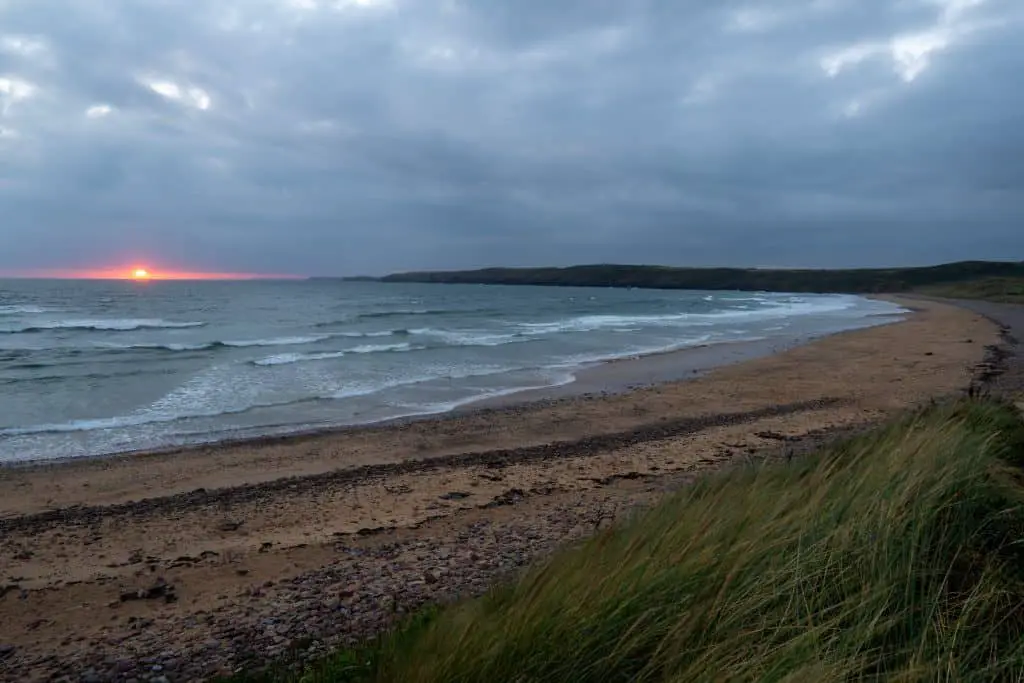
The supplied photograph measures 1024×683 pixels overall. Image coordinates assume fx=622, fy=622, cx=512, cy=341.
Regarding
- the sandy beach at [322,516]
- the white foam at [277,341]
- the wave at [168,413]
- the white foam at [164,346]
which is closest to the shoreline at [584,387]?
the sandy beach at [322,516]

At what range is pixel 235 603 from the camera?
5086 millimetres

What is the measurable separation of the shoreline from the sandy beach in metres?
0.28

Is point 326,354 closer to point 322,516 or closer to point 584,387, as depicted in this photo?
point 584,387

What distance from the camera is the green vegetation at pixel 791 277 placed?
112938 mm

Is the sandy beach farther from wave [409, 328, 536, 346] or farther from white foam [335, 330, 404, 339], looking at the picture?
white foam [335, 330, 404, 339]

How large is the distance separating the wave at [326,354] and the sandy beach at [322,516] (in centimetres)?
1129

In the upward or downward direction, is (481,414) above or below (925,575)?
below

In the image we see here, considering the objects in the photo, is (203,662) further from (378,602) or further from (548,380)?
(548,380)

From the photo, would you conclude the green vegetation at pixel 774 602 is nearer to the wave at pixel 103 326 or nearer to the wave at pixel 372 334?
the wave at pixel 372 334

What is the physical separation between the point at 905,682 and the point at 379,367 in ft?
68.3

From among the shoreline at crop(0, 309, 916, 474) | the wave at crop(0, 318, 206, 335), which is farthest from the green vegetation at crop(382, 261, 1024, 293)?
the wave at crop(0, 318, 206, 335)

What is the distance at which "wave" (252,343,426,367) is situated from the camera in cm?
2317

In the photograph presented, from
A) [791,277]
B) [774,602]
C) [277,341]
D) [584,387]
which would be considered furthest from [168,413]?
[791,277]

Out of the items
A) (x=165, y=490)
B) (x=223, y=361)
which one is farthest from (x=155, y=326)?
(x=165, y=490)
